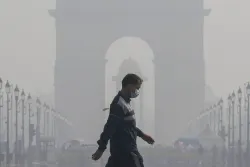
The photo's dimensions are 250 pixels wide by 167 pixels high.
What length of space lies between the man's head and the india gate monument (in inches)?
2883

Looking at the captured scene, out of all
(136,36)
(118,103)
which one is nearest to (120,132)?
(118,103)

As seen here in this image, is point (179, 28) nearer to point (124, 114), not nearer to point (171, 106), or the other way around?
point (171, 106)

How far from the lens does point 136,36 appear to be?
84.6 m

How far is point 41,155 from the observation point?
4978cm

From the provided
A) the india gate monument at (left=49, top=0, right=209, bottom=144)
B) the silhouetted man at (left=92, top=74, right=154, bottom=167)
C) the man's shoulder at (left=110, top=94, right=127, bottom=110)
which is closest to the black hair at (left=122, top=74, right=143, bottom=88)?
the silhouetted man at (left=92, top=74, right=154, bottom=167)

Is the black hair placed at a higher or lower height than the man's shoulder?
higher

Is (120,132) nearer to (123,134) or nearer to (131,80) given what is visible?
(123,134)

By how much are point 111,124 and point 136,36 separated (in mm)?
74905

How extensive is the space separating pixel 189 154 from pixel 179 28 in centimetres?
3232

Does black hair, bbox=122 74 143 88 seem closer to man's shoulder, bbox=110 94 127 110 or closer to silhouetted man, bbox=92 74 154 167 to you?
silhouetted man, bbox=92 74 154 167

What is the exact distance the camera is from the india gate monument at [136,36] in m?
83.8

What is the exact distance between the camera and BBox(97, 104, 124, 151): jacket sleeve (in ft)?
32.0

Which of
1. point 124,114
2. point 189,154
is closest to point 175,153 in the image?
point 189,154

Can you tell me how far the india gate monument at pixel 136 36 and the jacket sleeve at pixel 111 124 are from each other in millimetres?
73307
